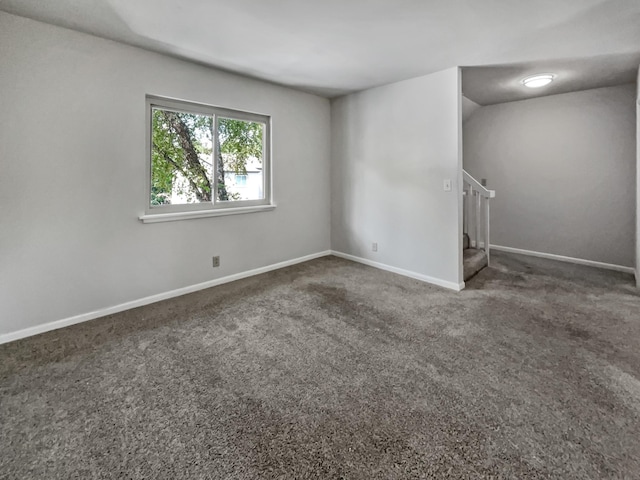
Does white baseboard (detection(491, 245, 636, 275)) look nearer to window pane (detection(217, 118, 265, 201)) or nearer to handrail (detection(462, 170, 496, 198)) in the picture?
handrail (detection(462, 170, 496, 198))

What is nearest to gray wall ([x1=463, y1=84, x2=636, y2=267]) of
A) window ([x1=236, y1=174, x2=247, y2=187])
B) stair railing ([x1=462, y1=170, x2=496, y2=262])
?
stair railing ([x1=462, y1=170, x2=496, y2=262])

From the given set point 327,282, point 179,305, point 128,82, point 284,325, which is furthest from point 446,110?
point 179,305

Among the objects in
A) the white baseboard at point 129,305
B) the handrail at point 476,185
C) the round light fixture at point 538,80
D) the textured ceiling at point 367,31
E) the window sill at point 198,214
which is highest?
the round light fixture at point 538,80

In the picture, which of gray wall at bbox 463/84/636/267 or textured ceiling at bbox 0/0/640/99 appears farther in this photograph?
gray wall at bbox 463/84/636/267

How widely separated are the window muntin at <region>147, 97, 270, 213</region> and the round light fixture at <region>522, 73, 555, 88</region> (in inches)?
123

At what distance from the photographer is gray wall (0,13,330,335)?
234 centimetres

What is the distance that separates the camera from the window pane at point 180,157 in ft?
10.3

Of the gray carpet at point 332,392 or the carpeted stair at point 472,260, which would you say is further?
the carpeted stair at point 472,260

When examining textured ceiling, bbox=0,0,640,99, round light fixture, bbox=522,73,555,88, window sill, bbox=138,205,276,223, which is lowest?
window sill, bbox=138,205,276,223

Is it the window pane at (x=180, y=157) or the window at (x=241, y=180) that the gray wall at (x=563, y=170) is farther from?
the window pane at (x=180, y=157)

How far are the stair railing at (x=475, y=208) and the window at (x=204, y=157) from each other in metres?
2.52

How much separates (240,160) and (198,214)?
2.89ft

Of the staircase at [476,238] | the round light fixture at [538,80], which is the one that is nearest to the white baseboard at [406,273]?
the staircase at [476,238]

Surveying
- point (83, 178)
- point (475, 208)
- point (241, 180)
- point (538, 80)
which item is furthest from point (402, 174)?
point (83, 178)
